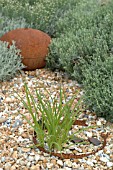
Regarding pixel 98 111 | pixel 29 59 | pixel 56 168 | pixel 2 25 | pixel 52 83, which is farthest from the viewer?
pixel 2 25

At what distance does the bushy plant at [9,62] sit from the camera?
4.69 metres

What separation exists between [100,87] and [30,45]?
141 cm

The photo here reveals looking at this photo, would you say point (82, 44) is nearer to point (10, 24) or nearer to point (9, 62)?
point (9, 62)

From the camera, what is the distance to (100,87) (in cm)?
416

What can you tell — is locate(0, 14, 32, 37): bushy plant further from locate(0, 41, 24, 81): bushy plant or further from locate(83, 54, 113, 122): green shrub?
locate(83, 54, 113, 122): green shrub

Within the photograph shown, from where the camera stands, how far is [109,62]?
4324 millimetres

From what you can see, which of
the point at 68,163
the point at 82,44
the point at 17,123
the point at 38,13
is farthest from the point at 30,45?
the point at 68,163

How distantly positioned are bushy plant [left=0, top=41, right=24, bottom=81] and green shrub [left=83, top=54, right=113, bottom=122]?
96 centimetres

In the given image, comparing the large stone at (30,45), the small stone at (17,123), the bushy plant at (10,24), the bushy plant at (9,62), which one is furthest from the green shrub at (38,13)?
the small stone at (17,123)

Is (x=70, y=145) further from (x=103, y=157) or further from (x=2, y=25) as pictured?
(x=2, y=25)

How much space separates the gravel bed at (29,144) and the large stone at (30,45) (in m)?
0.52

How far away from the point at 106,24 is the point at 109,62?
1.18 m

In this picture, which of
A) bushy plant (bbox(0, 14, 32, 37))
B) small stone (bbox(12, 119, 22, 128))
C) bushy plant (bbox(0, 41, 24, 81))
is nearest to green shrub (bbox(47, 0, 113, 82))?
bushy plant (bbox(0, 41, 24, 81))

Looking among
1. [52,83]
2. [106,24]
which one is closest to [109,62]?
[52,83]
